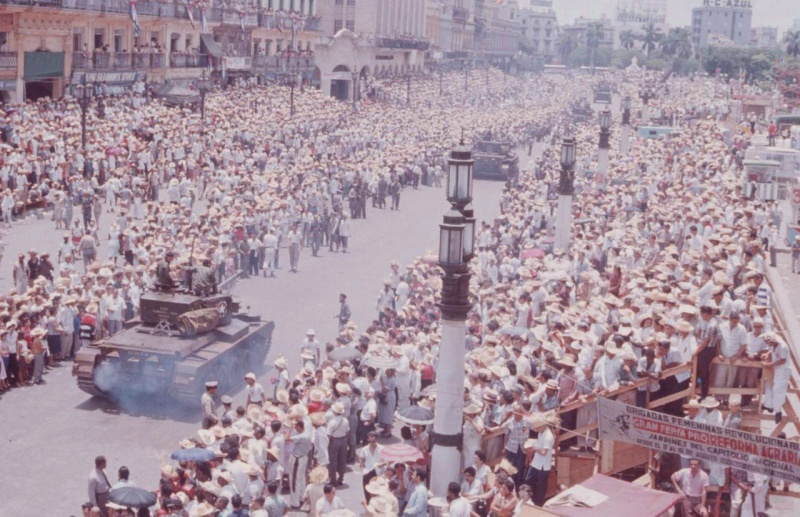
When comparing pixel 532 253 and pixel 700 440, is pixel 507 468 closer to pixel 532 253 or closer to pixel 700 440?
pixel 700 440

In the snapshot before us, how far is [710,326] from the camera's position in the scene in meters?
13.8

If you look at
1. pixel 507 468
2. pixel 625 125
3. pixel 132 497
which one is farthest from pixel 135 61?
pixel 507 468

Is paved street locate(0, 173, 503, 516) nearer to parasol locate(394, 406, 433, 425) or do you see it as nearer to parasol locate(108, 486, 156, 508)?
parasol locate(394, 406, 433, 425)

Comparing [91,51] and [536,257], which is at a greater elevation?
[91,51]

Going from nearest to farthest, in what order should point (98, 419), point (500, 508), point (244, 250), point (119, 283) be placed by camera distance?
point (500, 508) → point (98, 419) → point (119, 283) → point (244, 250)

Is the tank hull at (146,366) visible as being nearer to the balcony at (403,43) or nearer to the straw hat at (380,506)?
the straw hat at (380,506)

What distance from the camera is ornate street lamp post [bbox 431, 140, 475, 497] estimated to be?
39.8 feet

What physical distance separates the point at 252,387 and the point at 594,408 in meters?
5.56

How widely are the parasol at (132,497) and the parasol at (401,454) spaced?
8.92ft

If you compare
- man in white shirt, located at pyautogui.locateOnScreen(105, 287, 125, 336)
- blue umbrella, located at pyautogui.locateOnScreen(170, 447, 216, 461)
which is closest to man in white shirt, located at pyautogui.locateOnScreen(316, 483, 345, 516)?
blue umbrella, located at pyautogui.locateOnScreen(170, 447, 216, 461)

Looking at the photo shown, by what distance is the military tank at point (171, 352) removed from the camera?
Answer: 18031 millimetres

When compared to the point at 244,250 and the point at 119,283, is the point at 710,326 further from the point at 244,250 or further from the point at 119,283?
the point at 244,250

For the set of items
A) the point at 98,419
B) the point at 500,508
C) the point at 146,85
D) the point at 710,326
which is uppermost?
the point at 146,85

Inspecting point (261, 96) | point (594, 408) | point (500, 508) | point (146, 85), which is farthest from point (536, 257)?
point (261, 96)
